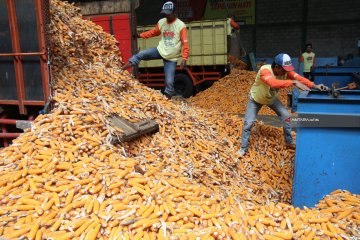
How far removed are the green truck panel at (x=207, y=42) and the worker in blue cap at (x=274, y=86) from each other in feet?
21.5

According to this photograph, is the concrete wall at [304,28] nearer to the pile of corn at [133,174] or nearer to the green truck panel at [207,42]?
the green truck panel at [207,42]

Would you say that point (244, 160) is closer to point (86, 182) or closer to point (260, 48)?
point (86, 182)

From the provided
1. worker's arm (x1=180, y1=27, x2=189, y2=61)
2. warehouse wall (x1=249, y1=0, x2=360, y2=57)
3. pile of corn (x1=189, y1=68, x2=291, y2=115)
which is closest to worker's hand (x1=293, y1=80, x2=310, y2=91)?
worker's arm (x1=180, y1=27, x2=189, y2=61)

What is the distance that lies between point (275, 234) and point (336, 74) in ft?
21.4

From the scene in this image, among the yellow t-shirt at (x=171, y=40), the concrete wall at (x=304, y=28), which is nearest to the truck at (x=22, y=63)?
the yellow t-shirt at (x=171, y=40)

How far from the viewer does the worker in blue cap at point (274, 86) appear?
5184 mm

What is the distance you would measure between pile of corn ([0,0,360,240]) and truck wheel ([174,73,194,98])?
638cm

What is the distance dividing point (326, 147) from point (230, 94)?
320 inches

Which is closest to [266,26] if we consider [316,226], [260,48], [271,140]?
[260,48]

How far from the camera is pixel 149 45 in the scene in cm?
1309

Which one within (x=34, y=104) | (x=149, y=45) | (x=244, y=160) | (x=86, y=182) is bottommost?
(x=244, y=160)

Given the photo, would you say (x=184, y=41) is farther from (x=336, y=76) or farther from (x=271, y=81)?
(x=336, y=76)

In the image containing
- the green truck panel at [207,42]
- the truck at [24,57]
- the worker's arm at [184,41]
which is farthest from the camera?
the green truck panel at [207,42]

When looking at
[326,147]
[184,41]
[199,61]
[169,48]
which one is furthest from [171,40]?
[199,61]
